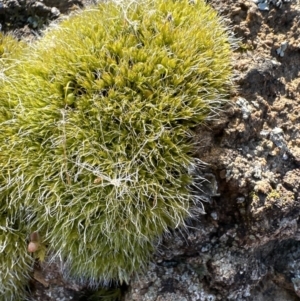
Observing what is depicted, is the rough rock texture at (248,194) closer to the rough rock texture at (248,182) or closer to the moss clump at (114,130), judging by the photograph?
the rough rock texture at (248,182)

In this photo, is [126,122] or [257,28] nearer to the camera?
[126,122]

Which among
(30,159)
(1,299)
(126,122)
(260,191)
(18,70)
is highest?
(18,70)

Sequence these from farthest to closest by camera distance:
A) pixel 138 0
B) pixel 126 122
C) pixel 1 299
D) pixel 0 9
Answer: pixel 0 9 < pixel 1 299 < pixel 138 0 < pixel 126 122

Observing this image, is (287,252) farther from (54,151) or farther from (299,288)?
(54,151)

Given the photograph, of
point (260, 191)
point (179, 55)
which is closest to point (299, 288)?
point (260, 191)

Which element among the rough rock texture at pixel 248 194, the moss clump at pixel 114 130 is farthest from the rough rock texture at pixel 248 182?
the moss clump at pixel 114 130

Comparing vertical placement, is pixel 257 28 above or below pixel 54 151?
above

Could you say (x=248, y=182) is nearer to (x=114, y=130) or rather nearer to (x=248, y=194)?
(x=248, y=194)
